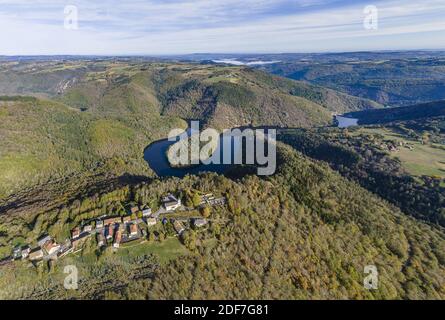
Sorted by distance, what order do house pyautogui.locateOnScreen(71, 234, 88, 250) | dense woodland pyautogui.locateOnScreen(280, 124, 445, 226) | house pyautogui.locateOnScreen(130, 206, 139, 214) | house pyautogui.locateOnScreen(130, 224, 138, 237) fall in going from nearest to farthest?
house pyautogui.locateOnScreen(71, 234, 88, 250)
house pyautogui.locateOnScreen(130, 224, 138, 237)
house pyautogui.locateOnScreen(130, 206, 139, 214)
dense woodland pyautogui.locateOnScreen(280, 124, 445, 226)

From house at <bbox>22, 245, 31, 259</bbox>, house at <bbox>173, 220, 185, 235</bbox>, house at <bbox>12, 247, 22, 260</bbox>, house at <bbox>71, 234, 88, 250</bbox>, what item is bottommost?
house at <bbox>12, 247, 22, 260</bbox>

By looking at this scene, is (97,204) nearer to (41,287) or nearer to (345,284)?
(41,287)

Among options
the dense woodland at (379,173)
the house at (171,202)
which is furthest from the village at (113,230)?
the dense woodland at (379,173)

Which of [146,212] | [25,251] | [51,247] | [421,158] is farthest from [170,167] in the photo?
[421,158]

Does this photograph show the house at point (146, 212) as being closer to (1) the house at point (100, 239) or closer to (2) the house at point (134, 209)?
(2) the house at point (134, 209)

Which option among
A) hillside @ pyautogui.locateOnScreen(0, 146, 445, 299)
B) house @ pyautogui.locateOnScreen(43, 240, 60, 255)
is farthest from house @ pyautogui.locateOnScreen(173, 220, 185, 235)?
house @ pyautogui.locateOnScreen(43, 240, 60, 255)

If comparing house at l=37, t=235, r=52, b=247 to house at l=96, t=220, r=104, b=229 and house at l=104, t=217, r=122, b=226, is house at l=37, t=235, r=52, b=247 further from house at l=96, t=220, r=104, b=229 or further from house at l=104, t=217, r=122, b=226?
house at l=104, t=217, r=122, b=226
